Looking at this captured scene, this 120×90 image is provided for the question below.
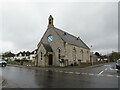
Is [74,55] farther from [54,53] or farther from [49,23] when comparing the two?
[49,23]

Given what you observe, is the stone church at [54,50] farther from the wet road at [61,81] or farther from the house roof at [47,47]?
the wet road at [61,81]

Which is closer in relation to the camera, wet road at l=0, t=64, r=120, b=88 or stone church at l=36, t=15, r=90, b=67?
wet road at l=0, t=64, r=120, b=88

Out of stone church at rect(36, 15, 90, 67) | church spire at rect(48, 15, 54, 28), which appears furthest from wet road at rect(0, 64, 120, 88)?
church spire at rect(48, 15, 54, 28)

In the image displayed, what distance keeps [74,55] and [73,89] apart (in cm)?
3810

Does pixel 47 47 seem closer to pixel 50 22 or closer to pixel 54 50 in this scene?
pixel 54 50

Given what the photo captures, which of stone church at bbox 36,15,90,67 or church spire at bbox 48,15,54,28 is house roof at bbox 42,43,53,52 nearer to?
stone church at bbox 36,15,90,67

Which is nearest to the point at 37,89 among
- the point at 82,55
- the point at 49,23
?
the point at 49,23

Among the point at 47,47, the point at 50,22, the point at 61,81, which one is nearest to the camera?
the point at 61,81

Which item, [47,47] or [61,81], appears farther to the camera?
[47,47]

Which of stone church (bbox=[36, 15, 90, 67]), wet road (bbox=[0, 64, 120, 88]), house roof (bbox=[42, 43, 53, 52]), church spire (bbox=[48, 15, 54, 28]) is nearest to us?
wet road (bbox=[0, 64, 120, 88])

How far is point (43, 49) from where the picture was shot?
42562mm

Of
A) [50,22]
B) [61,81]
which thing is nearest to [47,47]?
[50,22]

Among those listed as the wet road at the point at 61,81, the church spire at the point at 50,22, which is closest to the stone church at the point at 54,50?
the church spire at the point at 50,22

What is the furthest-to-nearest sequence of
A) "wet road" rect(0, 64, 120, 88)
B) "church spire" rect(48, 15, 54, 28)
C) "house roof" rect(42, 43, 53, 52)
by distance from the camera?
"church spire" rect(48, 15, 54, 28)
"house roof" rect(42, 43, 53, 52)
"wet road" rect(0, 64, 120, 88)
